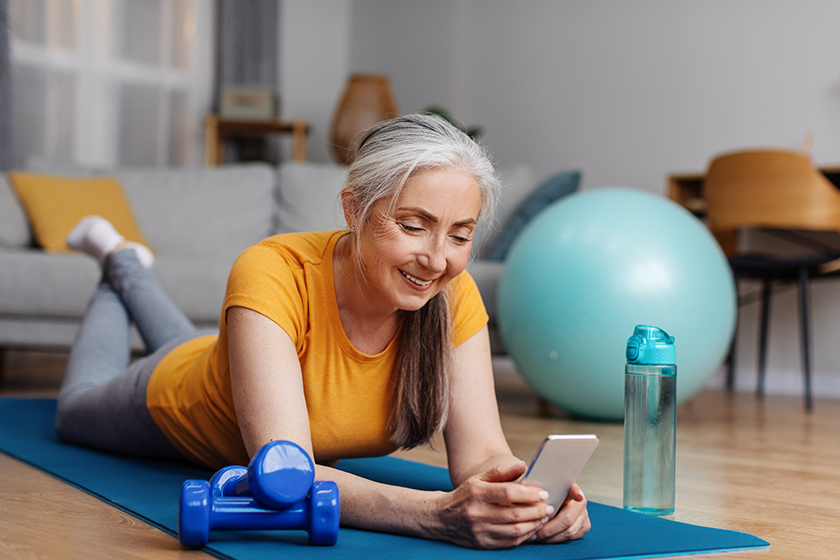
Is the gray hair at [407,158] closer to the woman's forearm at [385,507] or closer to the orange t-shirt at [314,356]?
the orange t-shirt at [314,356]

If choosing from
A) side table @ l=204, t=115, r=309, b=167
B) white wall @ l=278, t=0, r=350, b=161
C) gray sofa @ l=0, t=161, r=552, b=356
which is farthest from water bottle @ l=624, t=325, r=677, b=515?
white wall @ l=278, t=0, r=350, b=161

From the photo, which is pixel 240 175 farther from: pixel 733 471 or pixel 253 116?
pixel 733 471

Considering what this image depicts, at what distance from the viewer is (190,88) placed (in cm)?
543

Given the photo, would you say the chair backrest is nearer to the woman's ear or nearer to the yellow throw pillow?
the woman's ear

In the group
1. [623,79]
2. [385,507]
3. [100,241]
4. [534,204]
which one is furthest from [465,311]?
[623,79]

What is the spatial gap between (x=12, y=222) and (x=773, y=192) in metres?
3.02

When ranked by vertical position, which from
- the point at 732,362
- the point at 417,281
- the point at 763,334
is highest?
the point at 417,281

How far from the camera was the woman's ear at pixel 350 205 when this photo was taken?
120 cm

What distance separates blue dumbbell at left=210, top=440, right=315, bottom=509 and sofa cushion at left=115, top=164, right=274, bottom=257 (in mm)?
2752

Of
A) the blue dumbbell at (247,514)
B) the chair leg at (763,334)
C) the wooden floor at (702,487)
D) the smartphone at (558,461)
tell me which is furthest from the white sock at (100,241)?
the chair leg at (763,334)

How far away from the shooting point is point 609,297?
2305 mm

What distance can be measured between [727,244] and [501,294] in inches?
55.0

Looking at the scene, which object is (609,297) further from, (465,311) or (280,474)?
(280,474)

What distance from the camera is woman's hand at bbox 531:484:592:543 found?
1054mm
